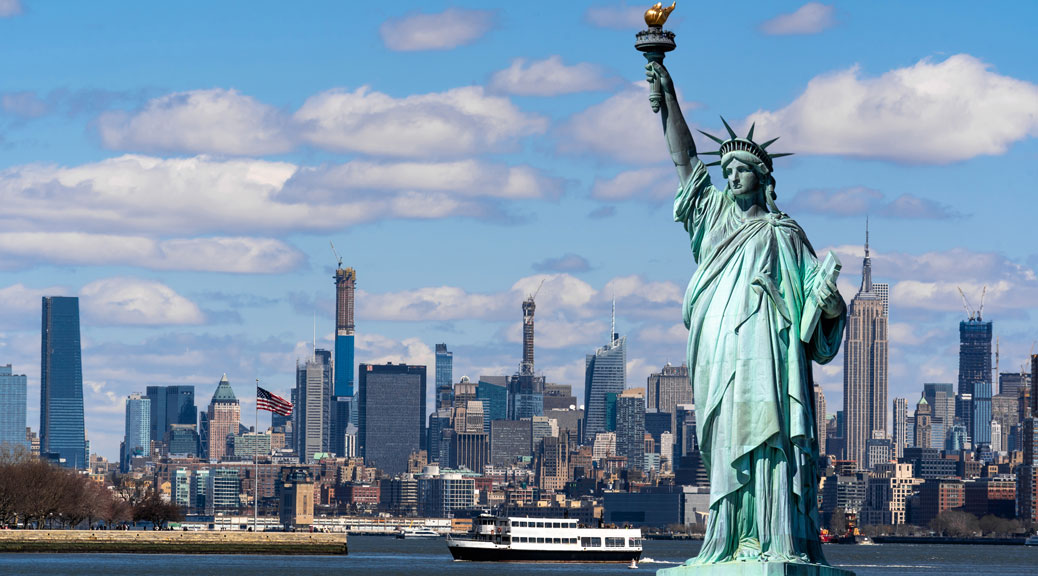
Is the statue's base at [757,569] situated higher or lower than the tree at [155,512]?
higher

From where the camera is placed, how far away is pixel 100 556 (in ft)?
389

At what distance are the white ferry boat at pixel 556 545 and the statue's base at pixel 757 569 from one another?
350 ft

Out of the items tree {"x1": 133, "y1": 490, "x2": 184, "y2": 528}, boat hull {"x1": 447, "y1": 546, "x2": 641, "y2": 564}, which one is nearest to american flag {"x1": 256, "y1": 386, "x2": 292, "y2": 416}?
boat hull {"x1": 447, "y1": 546, "x2": 641, "y2": 564}

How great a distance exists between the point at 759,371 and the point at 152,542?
4247 inches

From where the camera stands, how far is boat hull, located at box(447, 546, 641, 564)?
12988 cm

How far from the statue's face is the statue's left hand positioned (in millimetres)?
1529

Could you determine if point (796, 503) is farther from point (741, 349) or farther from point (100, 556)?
point (100, 556)

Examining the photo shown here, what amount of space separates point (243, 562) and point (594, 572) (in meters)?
18.8

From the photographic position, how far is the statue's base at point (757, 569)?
23.0 metres

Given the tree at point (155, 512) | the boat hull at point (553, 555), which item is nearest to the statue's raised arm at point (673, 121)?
the boat hull at point (553, 555)

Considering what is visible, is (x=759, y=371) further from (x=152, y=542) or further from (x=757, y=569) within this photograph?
(x=152, y=542)

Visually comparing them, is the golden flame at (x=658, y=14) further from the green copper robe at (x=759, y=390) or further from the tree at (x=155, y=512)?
the tree at (x=155, y=512)

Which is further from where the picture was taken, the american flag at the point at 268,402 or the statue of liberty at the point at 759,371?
the american flag at the point at 268,402

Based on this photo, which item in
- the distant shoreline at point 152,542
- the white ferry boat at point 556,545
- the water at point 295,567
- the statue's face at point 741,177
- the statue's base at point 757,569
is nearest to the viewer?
the statue's base at point 757,569
